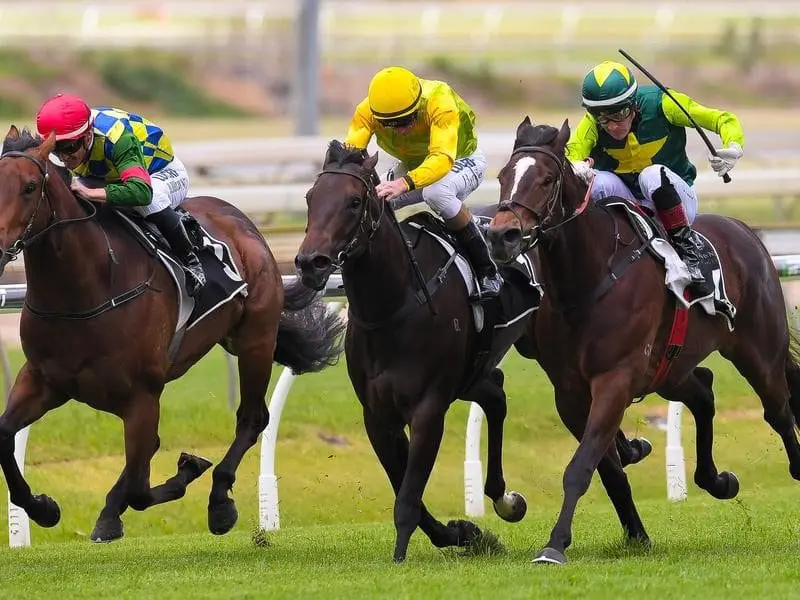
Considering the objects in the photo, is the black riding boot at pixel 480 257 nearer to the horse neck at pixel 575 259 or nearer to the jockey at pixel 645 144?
the horse neck at pixel 575 259

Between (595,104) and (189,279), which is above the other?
(595,104)

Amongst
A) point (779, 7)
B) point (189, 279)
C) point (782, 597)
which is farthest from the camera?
point (779, 7)

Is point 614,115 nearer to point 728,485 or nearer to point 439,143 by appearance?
point 439,143

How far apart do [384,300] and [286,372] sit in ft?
6.73

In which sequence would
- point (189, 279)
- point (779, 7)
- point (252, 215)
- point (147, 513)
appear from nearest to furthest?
point (189, 279), point (147, 513), point (252, 215), point (779, 7)

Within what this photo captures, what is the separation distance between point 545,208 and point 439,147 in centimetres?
65

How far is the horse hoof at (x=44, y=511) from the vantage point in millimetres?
7660

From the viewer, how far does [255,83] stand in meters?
36.3

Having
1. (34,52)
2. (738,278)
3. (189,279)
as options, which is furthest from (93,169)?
(34,52)

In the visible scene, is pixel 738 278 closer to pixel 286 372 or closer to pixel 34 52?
pixel 286 372

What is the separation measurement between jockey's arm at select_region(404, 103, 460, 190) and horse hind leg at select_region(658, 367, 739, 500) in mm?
1734

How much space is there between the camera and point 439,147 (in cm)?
746

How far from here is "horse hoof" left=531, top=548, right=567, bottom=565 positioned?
675cm

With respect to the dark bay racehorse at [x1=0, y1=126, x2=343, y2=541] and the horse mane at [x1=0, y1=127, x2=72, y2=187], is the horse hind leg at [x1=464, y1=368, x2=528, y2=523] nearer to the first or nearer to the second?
the dark bay racehorse at [x1=0, y1=126, x2=343, y2=541]
